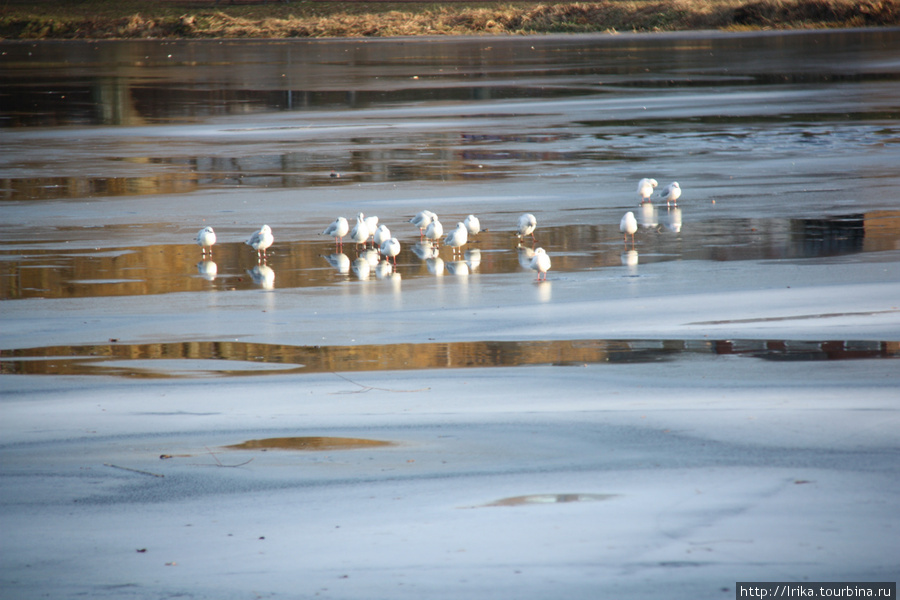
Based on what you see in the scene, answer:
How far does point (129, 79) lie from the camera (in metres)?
35.6

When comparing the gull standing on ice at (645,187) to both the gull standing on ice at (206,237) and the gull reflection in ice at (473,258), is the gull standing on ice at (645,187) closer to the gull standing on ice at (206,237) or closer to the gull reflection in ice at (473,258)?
the gull reflection in ice at (473,258)

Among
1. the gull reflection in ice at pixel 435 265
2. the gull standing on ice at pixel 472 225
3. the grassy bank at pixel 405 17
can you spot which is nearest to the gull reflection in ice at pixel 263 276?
the gull reflection in ice at pixel 435 265

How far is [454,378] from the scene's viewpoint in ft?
22.6

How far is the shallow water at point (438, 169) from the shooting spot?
10.4m

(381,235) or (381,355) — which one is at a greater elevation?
(381,235)

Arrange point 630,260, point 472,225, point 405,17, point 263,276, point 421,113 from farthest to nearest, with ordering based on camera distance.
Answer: point 405,17 → point 421,113 → point 472,225 → point 630,260 → point 263,276

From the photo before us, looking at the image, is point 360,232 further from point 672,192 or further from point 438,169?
point 438,169

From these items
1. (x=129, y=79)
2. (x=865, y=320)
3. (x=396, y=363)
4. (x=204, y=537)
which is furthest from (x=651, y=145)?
(x=129, y=79)

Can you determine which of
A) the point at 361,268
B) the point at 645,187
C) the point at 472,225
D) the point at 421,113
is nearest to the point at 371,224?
the point at 361,268

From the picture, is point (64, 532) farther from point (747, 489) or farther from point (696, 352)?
point (696, 352)

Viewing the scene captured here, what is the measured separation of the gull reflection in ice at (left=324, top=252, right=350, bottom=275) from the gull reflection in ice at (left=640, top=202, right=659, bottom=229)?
10.3 ft

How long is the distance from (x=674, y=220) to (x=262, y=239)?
438 centimetres

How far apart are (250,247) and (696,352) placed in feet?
17.3

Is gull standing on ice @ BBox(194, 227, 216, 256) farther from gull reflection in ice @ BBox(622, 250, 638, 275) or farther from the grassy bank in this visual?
the grassy bank
